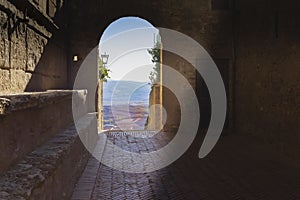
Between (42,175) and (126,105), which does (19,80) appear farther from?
(126,105)

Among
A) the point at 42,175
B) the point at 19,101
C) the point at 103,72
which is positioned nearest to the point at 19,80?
the point at 19,101

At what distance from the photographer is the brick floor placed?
4.10 meters

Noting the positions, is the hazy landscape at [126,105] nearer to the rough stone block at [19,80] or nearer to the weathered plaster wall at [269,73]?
the weathered plaster wall at [269,73]

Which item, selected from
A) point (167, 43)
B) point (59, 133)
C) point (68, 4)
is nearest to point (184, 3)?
point (167, 43)

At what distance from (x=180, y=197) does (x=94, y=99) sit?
19.8 feet

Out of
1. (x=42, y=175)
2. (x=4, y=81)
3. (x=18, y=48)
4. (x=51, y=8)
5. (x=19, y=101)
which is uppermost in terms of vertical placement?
(x=51, y=8)

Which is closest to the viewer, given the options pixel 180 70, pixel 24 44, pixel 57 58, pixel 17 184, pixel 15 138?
pixel 17 184

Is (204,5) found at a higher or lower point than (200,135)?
higher

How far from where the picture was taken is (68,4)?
896 cm

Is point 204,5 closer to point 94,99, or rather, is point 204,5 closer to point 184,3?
point 184,3

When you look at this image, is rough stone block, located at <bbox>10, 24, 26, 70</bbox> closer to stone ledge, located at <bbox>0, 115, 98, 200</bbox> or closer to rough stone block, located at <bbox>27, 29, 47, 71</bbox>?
rough stone block, located at <bbox>27, 29, 47, 71</bbox>

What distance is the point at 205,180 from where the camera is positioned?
188 inches

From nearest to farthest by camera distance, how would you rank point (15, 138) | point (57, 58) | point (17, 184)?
point (17, 184)
point (15, 138)
point (57, 58)

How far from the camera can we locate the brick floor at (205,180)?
410 centimetres
